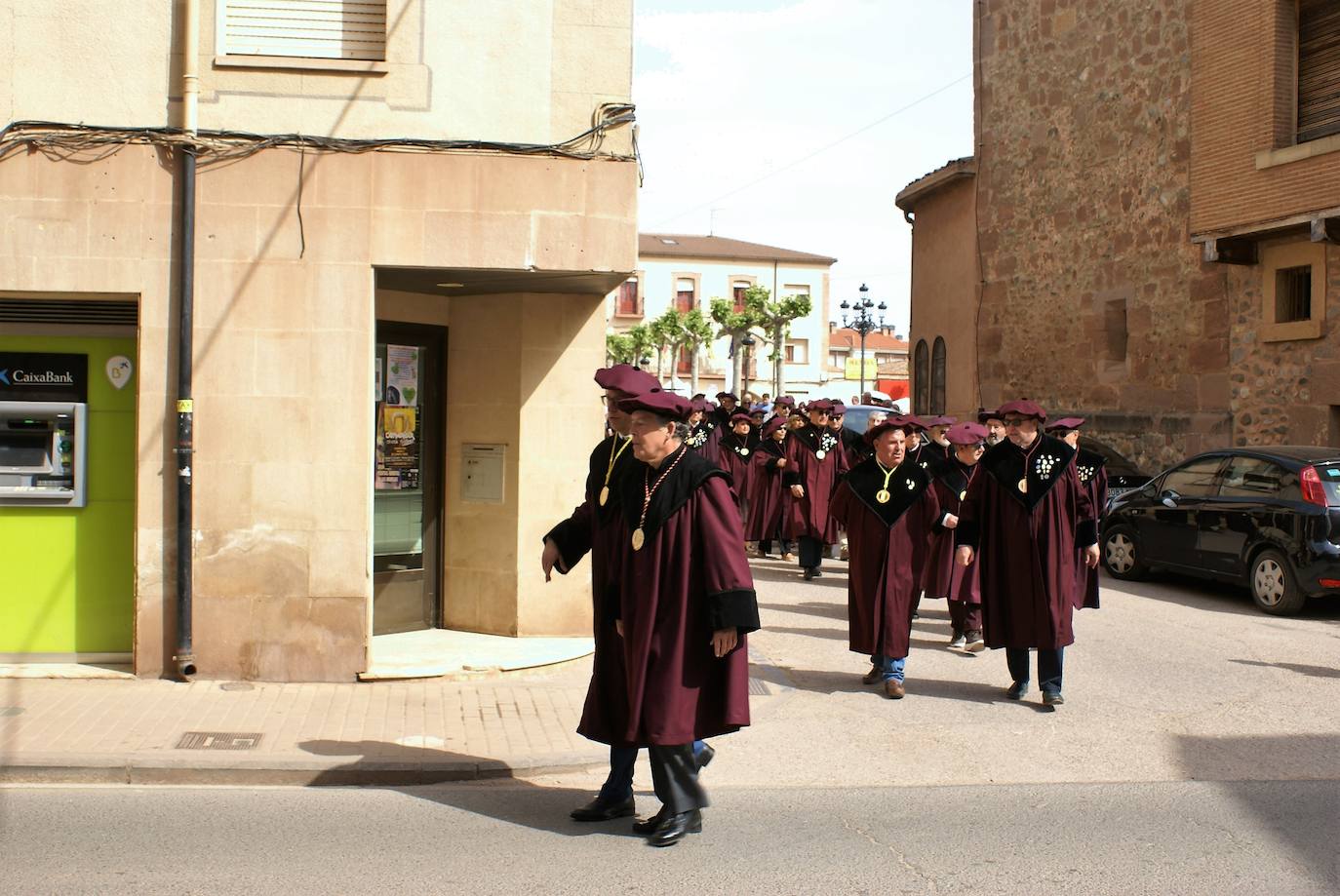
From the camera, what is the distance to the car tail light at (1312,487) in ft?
42.0

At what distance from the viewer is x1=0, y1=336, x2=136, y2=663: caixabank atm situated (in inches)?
367

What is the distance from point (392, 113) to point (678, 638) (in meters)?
4.88

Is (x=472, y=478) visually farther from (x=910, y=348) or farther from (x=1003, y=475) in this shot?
(x=910, y=348)

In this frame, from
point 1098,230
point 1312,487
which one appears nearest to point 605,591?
point 1312,487

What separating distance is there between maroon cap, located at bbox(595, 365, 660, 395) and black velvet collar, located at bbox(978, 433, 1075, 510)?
3.97 m

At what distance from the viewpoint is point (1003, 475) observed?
30.6 feet

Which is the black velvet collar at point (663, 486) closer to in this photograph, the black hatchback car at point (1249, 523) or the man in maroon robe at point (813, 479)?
the black hatchback car at point (1249, 523)

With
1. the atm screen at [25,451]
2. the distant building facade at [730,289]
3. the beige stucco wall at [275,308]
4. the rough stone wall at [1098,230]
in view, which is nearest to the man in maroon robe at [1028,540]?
the beige stucco wall at [275,308]

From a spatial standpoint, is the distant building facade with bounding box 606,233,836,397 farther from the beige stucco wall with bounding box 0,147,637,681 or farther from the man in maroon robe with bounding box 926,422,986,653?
the beige stucco wall with bounding box 0,147,637,681

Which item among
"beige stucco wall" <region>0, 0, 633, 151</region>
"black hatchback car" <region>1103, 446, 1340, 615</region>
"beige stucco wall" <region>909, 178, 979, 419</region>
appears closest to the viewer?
"beige stucco wall" <region>0, 0, 633, 151</region>

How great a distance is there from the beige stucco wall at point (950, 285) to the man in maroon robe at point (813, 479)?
13143 mm

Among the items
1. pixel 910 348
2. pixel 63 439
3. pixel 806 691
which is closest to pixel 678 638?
pixel 806 691

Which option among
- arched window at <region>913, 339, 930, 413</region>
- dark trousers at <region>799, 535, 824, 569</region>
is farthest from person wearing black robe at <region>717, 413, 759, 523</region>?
arched window at <region>913, 339, 930, 413</region>

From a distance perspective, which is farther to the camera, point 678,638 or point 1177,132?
point 1177,132
